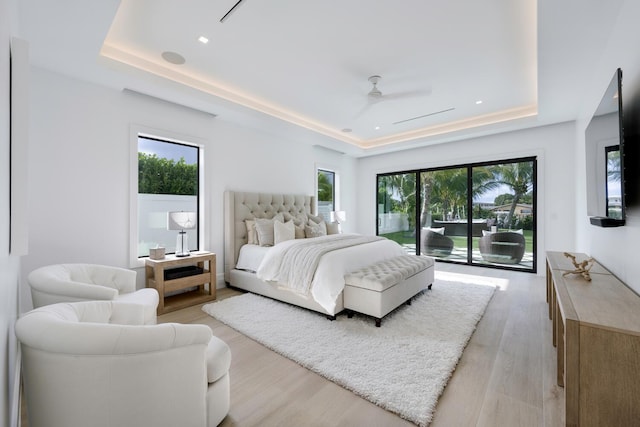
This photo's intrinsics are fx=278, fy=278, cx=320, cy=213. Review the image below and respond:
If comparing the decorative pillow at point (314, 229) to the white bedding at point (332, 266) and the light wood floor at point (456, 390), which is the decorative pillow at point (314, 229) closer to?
the white bedding at point (332, 266)

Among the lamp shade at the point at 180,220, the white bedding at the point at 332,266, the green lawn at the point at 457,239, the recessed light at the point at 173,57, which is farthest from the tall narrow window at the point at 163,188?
the green lawn at the point at 457,239

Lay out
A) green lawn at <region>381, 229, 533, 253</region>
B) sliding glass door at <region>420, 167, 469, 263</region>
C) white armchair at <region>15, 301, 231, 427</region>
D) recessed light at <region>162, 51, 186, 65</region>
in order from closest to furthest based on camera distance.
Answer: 1. white armchair at <region>15, 301, 231, 427</region>
2. recessed light at <region>162, 51, 186, 65</region>
3. green lawn at <region>381, 229, 533, 253</region>
4. sliding glass door at <region>420, 167, 469, 263</region>

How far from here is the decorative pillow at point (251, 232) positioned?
14.2 ft

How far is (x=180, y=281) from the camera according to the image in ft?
11.0

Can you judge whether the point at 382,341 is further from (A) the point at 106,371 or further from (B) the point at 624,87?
(B) the point at 624,87

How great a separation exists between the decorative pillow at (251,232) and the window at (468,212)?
3.76m

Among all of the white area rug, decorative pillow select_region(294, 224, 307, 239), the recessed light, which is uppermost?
the recessed light

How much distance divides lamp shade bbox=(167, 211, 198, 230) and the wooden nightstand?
0.39 m

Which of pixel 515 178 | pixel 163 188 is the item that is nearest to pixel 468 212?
pixel 515 178

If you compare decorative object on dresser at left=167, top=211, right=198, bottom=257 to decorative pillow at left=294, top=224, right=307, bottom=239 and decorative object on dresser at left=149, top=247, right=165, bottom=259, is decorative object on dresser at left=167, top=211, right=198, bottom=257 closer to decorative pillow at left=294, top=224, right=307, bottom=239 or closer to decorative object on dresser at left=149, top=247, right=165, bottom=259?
decorative object on dresser at left=149, top=247, right=165, bottom=259

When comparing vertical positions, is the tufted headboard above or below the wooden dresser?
above

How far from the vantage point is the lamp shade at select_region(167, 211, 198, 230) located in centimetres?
341

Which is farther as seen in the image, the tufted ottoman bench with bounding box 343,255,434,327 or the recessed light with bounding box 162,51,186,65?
the recessed light with bounding box 162,51,186,65

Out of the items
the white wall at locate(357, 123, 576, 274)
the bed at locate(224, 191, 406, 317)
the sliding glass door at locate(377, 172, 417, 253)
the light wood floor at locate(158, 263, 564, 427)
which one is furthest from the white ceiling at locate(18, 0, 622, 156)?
the light wood floor at locate(158, 263, 564, 427)
